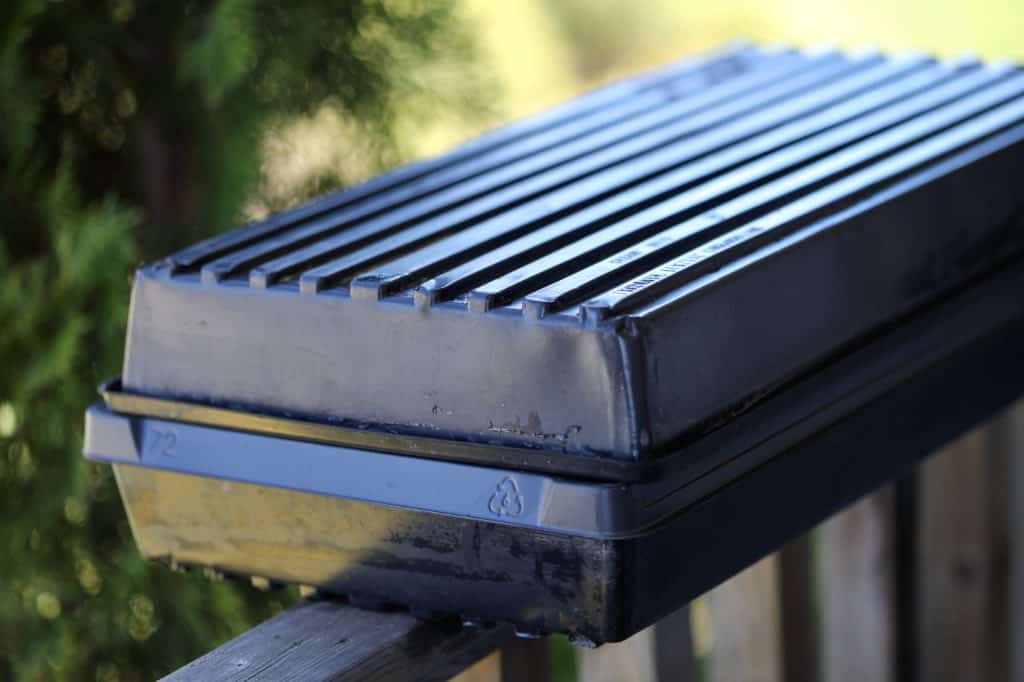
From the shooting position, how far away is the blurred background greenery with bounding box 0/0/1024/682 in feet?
5.32

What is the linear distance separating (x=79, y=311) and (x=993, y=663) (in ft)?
3.96

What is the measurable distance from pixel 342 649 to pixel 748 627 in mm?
664

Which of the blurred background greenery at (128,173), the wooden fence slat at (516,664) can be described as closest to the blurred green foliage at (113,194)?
the blurred background greenery at (128,173)

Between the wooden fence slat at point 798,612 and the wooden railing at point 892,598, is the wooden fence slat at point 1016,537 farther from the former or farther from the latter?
the wooden fence slat at point 798,612

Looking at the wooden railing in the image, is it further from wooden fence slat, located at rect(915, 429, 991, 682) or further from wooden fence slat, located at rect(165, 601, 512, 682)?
wooden fence slat, located at rect(165, 601, 512, 682)

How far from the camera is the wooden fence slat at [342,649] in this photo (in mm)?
854

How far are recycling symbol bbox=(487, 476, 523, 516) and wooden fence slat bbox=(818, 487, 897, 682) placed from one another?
0.80 m

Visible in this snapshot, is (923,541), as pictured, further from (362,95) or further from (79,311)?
Answer: (79,311)

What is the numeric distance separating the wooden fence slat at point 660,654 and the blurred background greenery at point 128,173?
0.66m

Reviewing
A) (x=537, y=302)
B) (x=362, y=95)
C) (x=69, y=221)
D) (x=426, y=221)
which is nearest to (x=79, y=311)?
(x=69, y=221)

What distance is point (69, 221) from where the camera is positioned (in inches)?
65.1

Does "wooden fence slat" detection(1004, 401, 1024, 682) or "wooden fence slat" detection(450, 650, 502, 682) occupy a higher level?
"wooden fence slat" detection(450, 650, 502, 682)

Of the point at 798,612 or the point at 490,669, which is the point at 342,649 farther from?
the point at 798,612

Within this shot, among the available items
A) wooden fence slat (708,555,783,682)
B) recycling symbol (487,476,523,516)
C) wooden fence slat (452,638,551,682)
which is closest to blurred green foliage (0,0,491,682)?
wooden fence slat (708,555,783,682)
